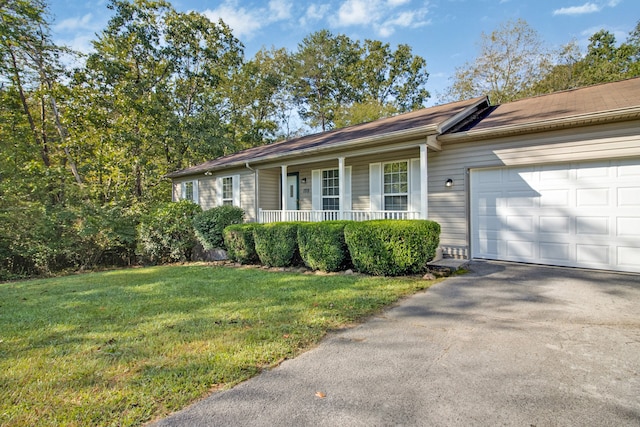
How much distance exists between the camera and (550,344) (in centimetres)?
303

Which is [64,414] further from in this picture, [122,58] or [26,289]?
[122,58]

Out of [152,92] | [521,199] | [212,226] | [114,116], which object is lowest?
[212,226]

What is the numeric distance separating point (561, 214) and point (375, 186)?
4.21m

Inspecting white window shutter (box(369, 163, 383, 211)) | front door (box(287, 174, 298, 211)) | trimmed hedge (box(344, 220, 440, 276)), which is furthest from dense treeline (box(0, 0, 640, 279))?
trimmed hedge (box(344, 220, 440, 276))

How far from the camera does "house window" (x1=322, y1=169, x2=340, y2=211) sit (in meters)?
10.0

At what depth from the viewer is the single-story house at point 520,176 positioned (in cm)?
570

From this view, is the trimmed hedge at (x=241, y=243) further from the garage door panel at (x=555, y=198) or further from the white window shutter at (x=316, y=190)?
the garage door panel at (x=555, y=198)

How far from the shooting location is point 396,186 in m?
8.59

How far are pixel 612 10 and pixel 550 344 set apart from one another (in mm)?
16997

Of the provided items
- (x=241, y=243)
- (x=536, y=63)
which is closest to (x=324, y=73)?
(x=536, y=63)

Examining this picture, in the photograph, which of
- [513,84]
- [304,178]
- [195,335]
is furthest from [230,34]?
[195,335]

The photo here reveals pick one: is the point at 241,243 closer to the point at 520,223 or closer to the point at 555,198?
the point at 520,223

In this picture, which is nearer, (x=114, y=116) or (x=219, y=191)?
(x=219, y=191)

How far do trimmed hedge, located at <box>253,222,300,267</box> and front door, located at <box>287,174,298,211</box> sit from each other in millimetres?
3225
